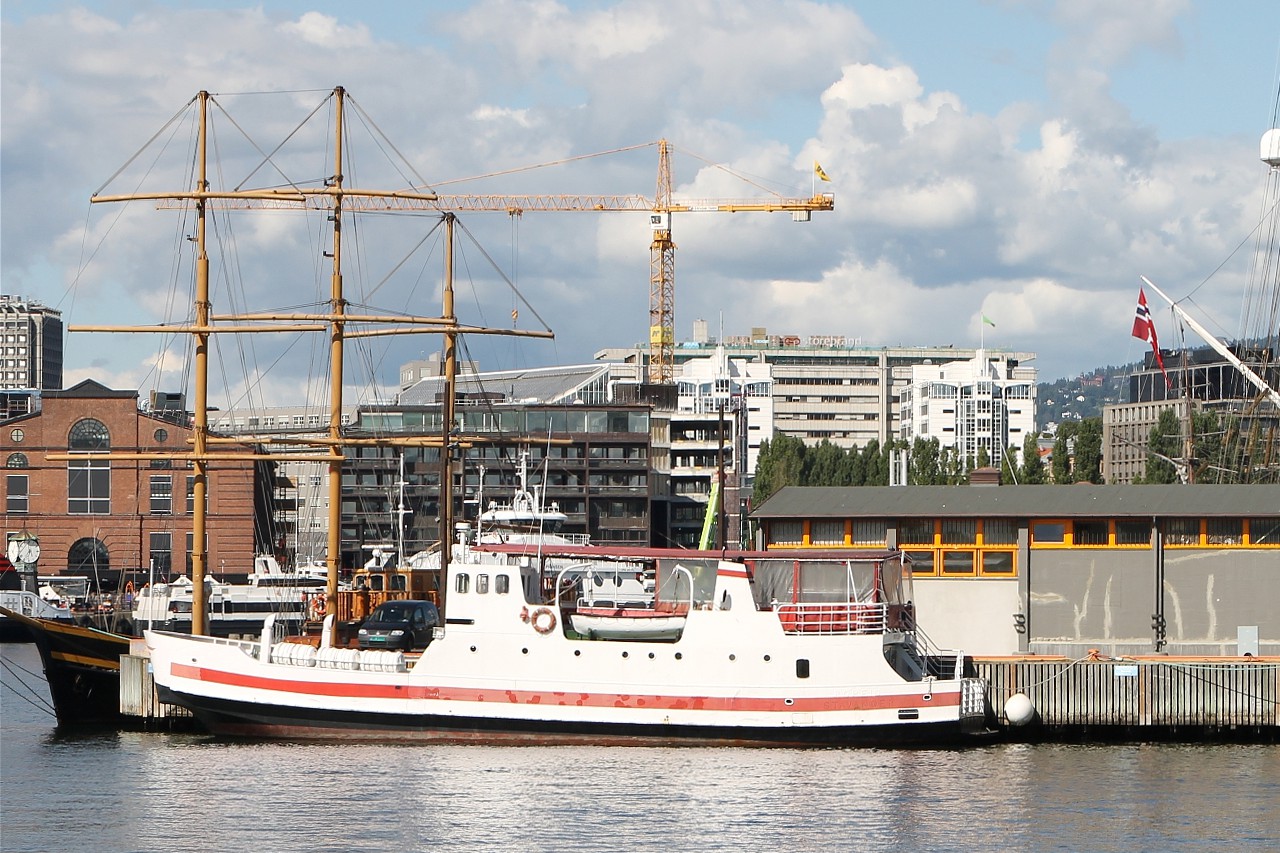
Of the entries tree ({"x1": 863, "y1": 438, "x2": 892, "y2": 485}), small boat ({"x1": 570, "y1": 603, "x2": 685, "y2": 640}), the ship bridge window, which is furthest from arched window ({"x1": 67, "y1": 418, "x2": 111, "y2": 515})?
the ship bridge window

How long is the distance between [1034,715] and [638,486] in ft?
351

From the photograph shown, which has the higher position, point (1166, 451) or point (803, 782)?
point (1166, 451)

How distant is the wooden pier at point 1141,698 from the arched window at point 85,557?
104 meters

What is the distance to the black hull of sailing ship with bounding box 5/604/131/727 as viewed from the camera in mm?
59656

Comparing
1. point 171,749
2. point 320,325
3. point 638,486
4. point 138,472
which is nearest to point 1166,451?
point 638,486

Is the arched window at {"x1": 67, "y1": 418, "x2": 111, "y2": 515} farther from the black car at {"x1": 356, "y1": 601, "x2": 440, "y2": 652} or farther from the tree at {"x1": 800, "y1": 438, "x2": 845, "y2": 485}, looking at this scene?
the black car at {"x1": 356, "y1": 601, "x2": 440, "y2": 652}

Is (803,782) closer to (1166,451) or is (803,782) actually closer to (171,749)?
(171,749)

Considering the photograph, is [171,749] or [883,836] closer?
[883,836]

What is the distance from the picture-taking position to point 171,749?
177 ft

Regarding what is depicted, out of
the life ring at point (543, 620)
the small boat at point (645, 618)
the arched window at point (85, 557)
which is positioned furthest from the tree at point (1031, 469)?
the life ring at point (543, 620)

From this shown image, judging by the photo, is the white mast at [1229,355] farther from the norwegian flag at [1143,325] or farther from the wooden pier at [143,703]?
the wooden pier at [143,703]

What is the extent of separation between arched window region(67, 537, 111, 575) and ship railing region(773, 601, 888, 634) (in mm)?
102131

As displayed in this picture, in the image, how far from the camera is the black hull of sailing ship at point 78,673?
196 feet

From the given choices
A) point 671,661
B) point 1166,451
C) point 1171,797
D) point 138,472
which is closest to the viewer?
point 1171,797
